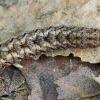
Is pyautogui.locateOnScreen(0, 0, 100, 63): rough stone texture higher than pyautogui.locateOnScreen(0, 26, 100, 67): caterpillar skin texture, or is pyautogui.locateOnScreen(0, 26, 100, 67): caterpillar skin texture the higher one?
pyautogui.locateOnScreen(0, 0, 100, 63): rough stone texture

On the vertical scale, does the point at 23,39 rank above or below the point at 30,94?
above

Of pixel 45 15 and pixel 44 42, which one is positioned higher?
pixel 45 15

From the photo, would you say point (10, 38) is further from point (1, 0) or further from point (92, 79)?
point (92, 79)

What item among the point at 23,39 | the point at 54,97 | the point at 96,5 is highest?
the point at 96,5

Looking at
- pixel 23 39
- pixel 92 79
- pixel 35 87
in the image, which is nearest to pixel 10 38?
pixel 23 39
